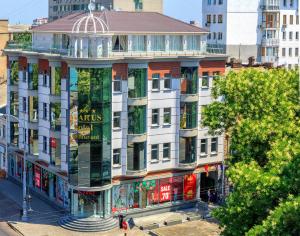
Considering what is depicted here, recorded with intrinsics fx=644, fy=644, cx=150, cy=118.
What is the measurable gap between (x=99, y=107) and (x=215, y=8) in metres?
49.7

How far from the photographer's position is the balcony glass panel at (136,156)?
191ft

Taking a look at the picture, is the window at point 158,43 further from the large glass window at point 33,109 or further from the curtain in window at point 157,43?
the large glass window at point 33,109

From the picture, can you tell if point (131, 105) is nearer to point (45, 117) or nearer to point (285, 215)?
point (45, 117)

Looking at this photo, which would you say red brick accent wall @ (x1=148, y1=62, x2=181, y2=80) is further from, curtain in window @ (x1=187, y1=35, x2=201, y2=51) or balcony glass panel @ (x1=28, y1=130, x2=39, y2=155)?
balcony glass panel @ (x1=28, y1=130, x2=39, y2=155)

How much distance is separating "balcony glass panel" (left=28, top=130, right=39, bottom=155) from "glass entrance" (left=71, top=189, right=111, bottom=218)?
10013 mm

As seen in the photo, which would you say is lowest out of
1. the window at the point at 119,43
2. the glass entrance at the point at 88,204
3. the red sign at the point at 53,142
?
the glass entrance at the point at 88,204

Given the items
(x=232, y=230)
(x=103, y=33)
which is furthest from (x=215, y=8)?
(x=232, y=230)

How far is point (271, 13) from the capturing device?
10088 centimetres

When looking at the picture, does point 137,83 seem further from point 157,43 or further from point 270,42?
point 270,42

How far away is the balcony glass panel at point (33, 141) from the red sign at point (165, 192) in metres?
13.5

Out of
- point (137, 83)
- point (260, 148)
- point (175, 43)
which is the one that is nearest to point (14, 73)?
point (137, 83)

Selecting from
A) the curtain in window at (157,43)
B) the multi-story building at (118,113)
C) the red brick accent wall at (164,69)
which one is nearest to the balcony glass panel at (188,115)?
the multi-story building at (118,113)

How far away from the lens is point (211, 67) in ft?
206

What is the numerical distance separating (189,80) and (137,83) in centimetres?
587
